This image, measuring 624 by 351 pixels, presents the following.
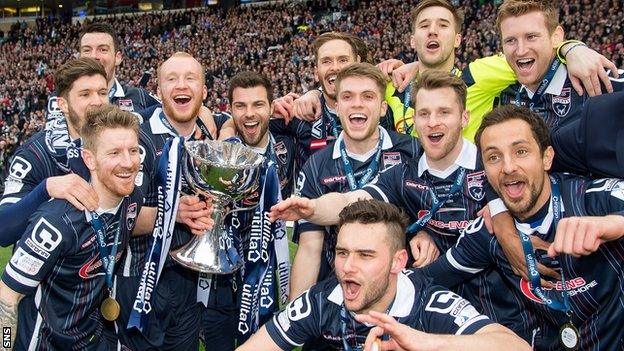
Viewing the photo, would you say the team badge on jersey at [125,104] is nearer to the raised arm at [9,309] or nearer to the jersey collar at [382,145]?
the jersey collar at [382,145]

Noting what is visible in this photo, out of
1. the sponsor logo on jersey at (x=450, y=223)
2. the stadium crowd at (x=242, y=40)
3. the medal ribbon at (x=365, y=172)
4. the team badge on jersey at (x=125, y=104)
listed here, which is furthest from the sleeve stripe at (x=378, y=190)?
the stadium crowd at (x=242, y=40)

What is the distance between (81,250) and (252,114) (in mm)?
1629

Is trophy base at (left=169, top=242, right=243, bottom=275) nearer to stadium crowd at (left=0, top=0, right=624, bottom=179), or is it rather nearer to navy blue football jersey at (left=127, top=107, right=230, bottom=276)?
navy blue football jersey at (left=127, top=107, right=230, bottom=276)

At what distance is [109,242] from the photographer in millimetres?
3619

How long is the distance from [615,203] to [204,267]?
2213 mm

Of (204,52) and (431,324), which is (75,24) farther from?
(431,324)

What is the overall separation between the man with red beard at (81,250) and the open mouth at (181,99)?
640mm

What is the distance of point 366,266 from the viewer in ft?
9.87

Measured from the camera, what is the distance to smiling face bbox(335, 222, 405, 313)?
2.98 m

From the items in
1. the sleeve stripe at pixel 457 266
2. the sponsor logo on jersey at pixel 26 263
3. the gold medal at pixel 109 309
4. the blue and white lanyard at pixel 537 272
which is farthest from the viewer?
the gold medal at pixel 109 309

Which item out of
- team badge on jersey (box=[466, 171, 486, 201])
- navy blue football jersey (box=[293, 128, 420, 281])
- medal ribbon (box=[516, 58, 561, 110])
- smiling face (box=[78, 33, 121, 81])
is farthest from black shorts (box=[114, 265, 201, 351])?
medal ribbon (box=[516, 58, 561, 110])

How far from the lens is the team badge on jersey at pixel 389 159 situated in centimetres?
396

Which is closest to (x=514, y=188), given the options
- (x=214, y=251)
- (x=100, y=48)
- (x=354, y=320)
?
(x=354, y=320)

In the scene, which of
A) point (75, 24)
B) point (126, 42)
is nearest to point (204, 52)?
point (126, 42)
